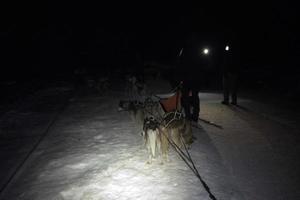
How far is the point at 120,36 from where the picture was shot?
2836 centimetres

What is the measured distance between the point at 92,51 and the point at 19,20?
6177mm

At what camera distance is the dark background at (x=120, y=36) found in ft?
57.5

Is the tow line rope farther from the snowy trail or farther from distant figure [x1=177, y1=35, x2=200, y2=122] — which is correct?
distant figure [x1=177, y1=35, x2=200, y2=122]

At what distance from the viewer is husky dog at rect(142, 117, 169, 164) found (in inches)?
196

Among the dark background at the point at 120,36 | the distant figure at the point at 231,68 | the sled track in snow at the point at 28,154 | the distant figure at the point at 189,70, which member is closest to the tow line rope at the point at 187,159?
the distant figure at the point at 189,70

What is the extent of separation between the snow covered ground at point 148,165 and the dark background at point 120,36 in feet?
27.2

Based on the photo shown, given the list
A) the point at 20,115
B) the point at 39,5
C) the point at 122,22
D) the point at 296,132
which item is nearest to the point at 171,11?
the point at 122,22

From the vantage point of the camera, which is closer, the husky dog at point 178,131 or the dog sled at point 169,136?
the dog sled at point 169,136

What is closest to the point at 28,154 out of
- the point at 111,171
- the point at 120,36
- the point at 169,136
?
the point at 111,171

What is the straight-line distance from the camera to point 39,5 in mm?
28656

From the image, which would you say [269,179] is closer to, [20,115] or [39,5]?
[20,115]

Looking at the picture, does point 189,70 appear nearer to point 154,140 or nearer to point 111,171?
point 154,140

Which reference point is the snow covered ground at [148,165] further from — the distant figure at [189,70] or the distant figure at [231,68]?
the distant figure at [231,68]

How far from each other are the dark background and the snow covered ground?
829 centimetres
